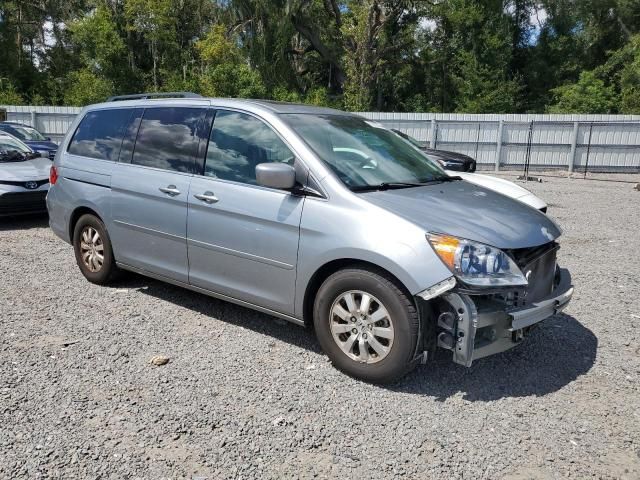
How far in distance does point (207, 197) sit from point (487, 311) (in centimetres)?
227

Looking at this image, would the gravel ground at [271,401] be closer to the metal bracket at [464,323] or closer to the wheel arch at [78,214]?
the metal bracket at [464,323]

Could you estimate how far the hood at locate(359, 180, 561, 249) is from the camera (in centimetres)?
350

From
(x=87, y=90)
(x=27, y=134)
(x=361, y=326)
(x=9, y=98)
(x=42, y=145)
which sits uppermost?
(x=87, y=90)

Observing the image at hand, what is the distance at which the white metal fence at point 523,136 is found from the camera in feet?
66.0

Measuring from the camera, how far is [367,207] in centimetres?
362

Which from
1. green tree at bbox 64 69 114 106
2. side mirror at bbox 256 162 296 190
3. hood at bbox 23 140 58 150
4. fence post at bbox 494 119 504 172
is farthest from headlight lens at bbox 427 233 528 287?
green tree at bbox 64 69 114 106

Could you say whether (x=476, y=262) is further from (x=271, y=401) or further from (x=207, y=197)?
(x=207, y=197)

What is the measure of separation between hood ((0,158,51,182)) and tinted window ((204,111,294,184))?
5.64 metres

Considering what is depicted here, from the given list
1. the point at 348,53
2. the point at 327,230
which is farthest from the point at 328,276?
the point at 348,53

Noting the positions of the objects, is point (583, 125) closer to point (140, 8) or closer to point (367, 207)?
point (367, 207)

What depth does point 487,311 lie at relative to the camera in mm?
3414

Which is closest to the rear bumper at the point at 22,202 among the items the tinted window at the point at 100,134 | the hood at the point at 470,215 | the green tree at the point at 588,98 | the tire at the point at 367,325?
the tinted window at the point at 100,134

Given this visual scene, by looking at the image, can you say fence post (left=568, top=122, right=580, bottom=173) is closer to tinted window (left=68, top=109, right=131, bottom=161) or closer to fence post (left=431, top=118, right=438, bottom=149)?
fence post (left=431, top=118, right=438, bottom=149)

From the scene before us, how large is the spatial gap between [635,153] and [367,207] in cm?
2026
